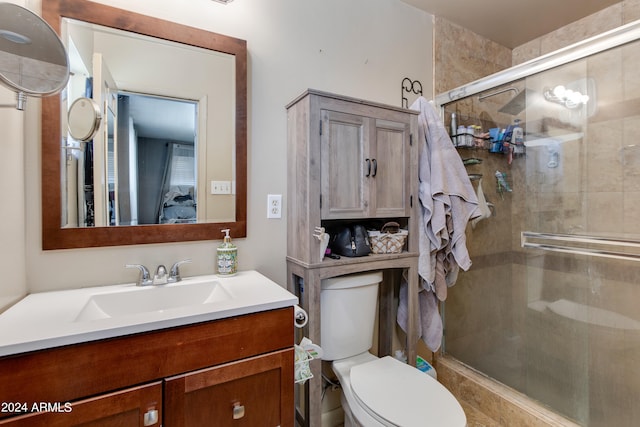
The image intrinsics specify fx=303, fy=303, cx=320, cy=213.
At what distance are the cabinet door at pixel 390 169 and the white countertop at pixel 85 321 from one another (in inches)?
28.0

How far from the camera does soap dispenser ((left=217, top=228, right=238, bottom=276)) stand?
1.34m

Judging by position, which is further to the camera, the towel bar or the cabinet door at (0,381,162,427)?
the towel bar

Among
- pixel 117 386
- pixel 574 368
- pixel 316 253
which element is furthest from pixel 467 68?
pixel 117 386

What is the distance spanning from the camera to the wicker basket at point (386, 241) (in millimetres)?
1569

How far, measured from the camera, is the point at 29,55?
0.90m

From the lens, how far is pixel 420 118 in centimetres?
173

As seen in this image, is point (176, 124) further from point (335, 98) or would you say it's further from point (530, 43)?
point (530, 43)

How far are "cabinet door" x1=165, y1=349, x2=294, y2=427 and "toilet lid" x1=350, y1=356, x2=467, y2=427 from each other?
34 cm

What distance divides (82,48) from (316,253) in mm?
1238

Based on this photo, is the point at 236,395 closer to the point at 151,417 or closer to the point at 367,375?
the point at 151,417

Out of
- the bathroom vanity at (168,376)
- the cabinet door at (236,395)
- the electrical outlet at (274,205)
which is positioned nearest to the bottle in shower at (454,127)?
the electrical outlet at (274,205)

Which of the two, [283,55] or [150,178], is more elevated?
[283,55]

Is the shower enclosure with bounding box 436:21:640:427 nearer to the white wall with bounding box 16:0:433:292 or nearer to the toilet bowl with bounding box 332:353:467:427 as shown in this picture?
the white wall with bounding box 16:0:433:292

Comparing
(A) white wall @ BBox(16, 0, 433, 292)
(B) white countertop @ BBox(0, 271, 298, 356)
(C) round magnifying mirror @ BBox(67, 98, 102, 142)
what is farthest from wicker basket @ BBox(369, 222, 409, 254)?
(C) round magnifying mirror @ BBox(67, 98, 102, 142)
